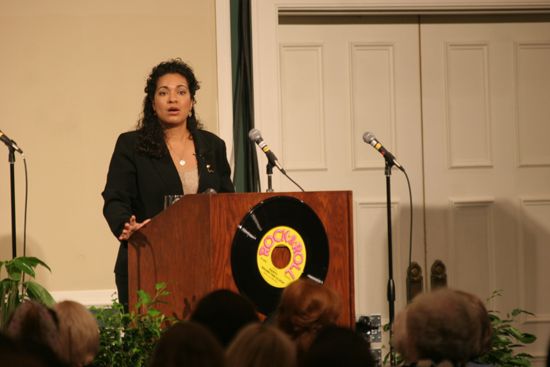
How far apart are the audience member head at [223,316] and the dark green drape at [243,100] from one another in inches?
119

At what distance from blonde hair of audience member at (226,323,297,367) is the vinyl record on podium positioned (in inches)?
57.5

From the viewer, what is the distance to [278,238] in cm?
382

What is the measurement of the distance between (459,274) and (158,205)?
8.67 feet

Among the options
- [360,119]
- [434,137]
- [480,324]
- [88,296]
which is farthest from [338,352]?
[434,137]

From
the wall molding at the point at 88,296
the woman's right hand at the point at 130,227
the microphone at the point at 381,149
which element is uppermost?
the microphone at the point at 381,149

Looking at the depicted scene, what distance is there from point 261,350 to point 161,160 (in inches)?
88.9

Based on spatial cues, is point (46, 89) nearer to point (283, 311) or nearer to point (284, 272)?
point (284, 272)

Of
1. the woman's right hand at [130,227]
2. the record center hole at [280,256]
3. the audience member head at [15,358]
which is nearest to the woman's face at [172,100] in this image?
the woman's right hand at [130,227]

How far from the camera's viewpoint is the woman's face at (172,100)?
14.7ft

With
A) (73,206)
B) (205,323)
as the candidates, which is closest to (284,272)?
(205,323)

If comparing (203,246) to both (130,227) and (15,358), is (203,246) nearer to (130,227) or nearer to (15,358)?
(130,227)

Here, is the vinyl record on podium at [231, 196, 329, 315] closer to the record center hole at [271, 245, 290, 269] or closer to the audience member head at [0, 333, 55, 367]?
the record center hole at [271, 245, 290, 269]

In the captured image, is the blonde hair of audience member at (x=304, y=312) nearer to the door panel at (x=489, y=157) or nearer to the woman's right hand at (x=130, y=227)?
the woman's right hand at (x=130, y=227)

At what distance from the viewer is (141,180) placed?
4.36 m
